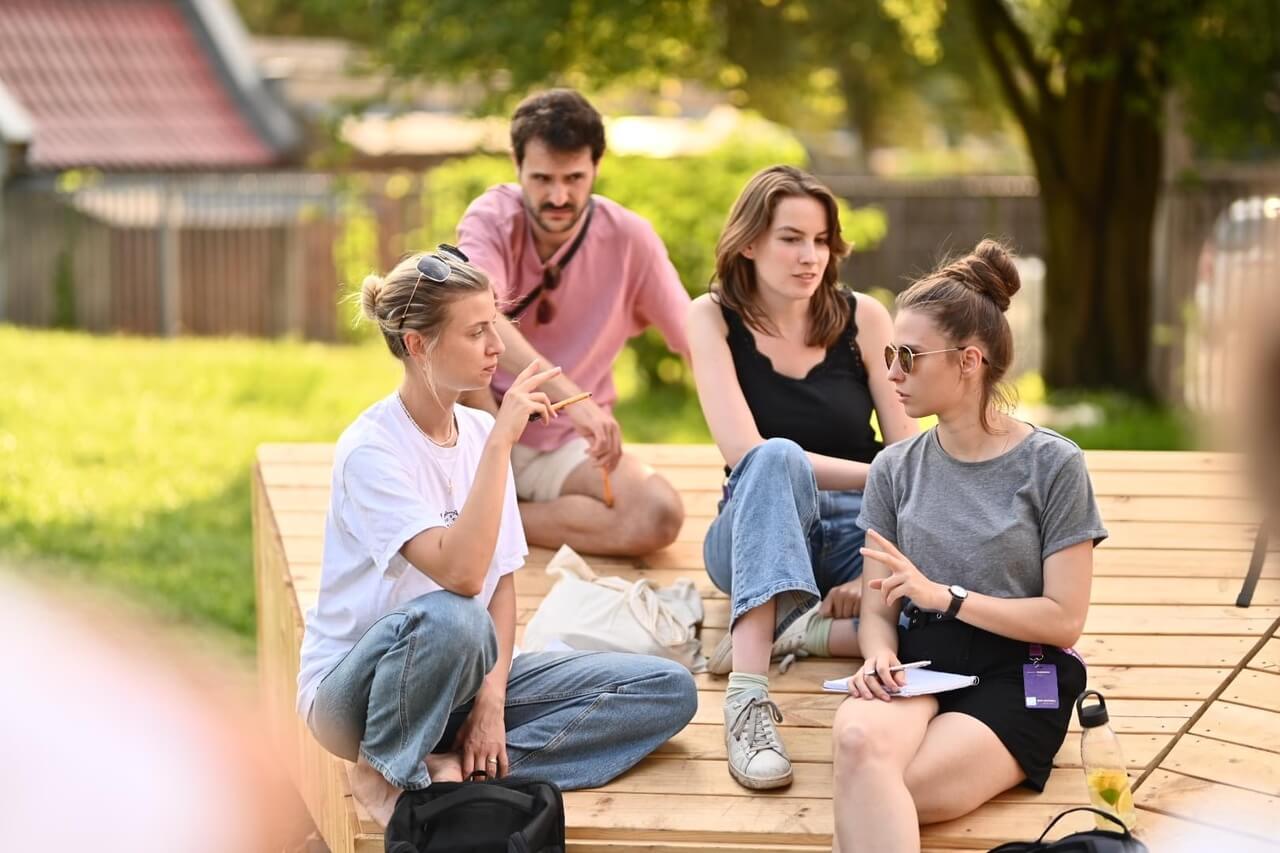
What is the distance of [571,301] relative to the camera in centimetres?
488

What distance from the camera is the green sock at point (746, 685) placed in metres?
3.54

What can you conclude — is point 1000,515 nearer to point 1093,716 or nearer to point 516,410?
point 1093,716

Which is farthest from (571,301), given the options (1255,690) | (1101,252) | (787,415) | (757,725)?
(1101,252)

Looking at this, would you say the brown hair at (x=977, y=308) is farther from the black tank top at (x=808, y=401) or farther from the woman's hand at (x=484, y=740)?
the woman's hand at (x=484, y=740)

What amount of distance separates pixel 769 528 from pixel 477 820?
3.27ft

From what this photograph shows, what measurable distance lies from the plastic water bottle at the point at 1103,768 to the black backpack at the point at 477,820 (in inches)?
39.0

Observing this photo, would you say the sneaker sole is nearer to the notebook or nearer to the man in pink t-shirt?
the notebook

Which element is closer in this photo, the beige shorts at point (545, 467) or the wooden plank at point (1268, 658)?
the wooden plank at point (1268, 658)

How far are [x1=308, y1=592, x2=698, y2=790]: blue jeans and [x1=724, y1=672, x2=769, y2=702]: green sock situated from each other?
0.10 m

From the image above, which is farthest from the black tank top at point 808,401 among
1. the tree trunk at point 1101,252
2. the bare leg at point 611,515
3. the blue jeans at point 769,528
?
the tree trunk at point 1101,252

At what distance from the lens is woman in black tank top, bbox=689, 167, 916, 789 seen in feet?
12.0

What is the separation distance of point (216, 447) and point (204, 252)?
668cm

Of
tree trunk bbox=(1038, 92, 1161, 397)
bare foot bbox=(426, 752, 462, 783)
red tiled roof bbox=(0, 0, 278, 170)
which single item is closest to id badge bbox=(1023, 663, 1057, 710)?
bare foot bbox=(426, 752, 462, 783)

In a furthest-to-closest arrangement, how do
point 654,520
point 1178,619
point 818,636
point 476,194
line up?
point 476,194 → point 654,520 → point 1178,619 → point 818,636
